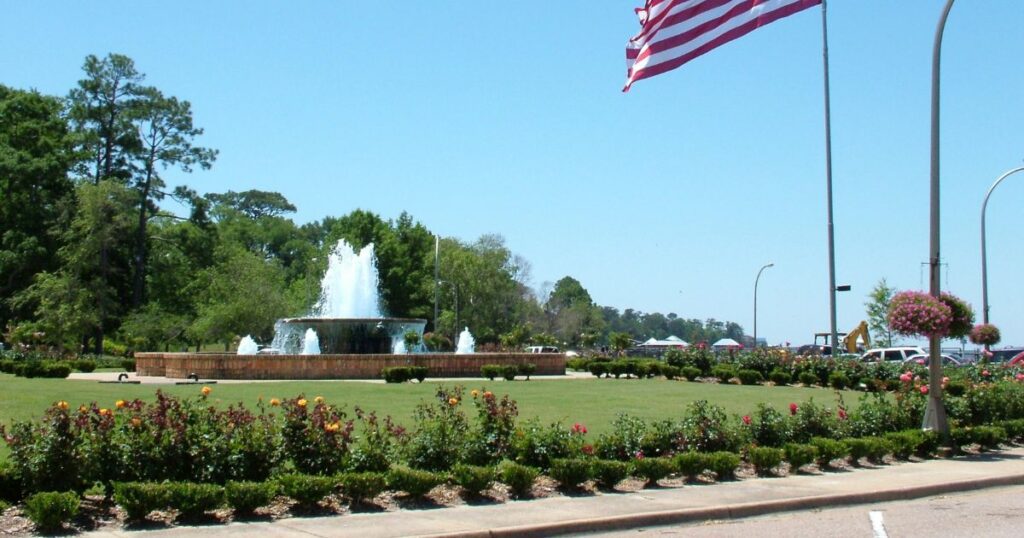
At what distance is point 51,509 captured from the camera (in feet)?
29.2

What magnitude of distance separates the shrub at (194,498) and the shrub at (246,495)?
0.30 feet

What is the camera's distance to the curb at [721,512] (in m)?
9.93

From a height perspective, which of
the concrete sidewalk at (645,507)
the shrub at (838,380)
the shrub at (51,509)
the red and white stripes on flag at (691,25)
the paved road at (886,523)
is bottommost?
the paved road at (886,523)

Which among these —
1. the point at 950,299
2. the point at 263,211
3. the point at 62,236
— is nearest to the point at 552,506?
the point at 950,299

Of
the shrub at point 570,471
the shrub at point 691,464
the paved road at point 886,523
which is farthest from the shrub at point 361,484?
the shrub at point 691,464

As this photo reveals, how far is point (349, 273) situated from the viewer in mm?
50844

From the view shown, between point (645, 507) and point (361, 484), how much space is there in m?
3.01

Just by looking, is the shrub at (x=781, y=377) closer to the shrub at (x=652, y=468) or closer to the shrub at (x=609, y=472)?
the shrub at (x=652, y=468)

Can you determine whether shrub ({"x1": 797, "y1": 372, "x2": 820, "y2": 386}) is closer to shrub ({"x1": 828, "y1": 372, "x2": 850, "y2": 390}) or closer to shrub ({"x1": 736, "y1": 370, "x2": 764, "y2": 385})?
shrub ({"x1": 828, "y1": 372, "x2": 850, "y2": 390})

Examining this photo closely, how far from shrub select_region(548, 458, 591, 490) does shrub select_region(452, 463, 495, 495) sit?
887mm

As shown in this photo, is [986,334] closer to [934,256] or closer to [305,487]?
[934,256]

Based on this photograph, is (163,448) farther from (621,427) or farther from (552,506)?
(621,427)

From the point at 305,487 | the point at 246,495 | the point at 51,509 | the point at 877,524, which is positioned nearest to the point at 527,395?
the point at 877,524

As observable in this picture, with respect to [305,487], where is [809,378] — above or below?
above
